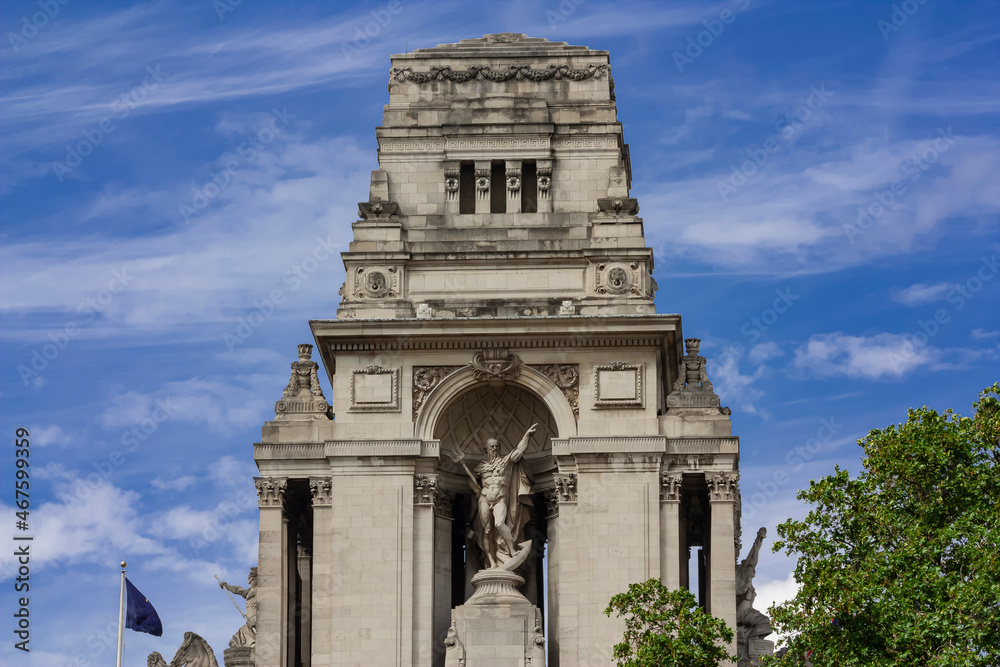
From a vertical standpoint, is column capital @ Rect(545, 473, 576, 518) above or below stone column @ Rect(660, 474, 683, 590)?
above

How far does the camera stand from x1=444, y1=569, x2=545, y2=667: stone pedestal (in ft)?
202

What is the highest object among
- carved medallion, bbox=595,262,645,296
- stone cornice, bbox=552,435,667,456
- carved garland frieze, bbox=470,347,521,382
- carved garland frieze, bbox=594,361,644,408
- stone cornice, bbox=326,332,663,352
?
carved medallion, bbox=595,262,645,296

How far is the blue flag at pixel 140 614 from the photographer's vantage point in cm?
6391

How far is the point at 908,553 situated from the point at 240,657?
20788 mm

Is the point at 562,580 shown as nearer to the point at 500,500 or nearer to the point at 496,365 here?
the point at 500,500

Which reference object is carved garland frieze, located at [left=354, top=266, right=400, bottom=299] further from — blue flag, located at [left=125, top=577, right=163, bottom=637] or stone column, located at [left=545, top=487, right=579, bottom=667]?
blue flag, located at [left=125, top=577, right=163, bottom=637]

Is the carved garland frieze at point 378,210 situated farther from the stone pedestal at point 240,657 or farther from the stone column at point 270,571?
the stone pedestal at point 240,657

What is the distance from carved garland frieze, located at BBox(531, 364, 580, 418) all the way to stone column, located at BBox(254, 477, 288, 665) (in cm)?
820

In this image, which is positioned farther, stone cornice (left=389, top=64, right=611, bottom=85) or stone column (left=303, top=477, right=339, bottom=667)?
stone cornice (left=389, top=64, right=611, bottom=85)

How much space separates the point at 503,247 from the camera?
6662 cm

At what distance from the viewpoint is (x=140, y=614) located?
64.4 meters

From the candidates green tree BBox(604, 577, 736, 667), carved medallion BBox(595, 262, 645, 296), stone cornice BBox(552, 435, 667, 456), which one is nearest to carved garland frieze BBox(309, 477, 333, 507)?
stone cornice BBox(552, 435, 667, 456)

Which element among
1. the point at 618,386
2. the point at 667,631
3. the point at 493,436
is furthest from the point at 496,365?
the point at 667,631

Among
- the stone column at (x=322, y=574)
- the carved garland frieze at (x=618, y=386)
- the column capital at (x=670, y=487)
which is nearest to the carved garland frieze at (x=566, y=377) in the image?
the carved garland frieze at (x=618, y=386)
